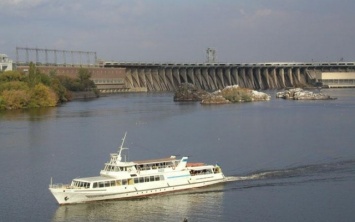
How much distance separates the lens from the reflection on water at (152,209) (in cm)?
1620

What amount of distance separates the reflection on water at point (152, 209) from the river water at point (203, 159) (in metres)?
0.03

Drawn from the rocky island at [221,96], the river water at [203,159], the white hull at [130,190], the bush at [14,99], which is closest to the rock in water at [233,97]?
the rocky island at [221,96]

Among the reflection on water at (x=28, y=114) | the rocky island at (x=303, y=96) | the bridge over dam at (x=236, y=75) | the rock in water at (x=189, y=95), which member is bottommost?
the reflection on water at (x=28, y=114)

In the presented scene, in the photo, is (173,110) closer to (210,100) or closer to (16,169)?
(210,100)

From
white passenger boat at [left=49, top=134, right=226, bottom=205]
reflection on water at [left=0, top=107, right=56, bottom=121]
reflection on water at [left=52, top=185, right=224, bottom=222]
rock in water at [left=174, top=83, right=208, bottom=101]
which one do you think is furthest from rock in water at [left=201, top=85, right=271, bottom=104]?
reflection on water at [left=52, top=185, right=224, bottom=222]

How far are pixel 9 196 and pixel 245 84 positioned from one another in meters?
76.1

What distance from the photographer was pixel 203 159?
23766 mm

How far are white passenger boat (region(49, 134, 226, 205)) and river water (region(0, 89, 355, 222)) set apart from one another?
321 millimetres

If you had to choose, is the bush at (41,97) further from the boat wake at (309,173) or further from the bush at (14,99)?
the boat wake at (309,173)

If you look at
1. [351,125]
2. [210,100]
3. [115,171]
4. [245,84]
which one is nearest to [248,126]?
[351,125]

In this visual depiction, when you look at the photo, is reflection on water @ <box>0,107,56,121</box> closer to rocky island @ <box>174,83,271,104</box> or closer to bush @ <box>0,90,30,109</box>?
bush @ <box>0,90,30,109</box>

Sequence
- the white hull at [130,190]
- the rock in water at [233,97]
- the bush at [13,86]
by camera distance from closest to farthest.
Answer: the white hull at [130,190], the bush at [13,86], the rock in water at [233,97]

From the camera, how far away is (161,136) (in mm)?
30484

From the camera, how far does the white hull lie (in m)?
17.5
